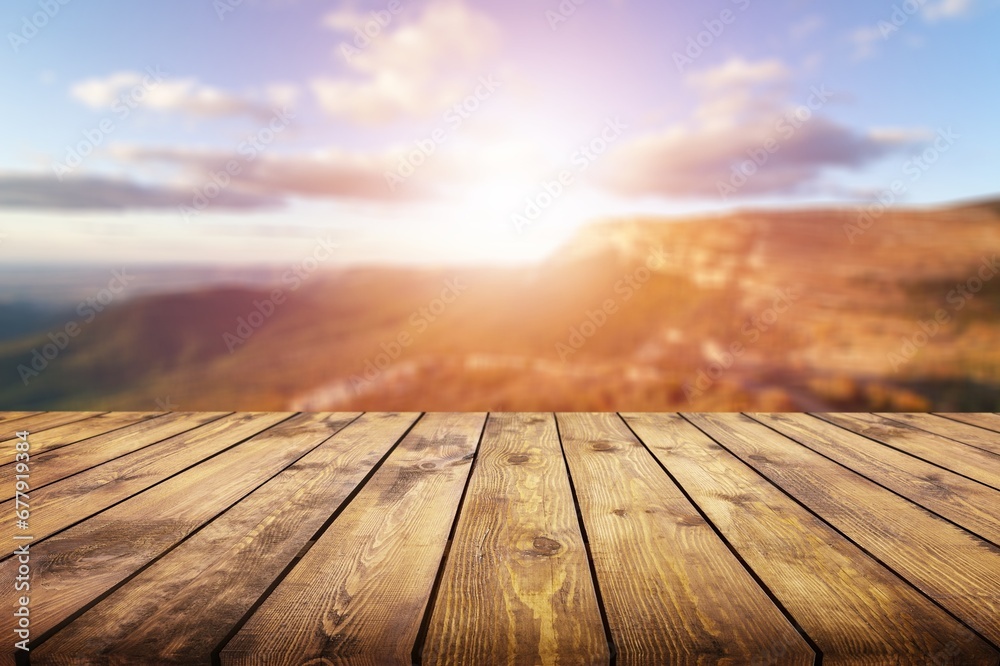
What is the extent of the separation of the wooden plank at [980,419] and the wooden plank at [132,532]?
2.03 m

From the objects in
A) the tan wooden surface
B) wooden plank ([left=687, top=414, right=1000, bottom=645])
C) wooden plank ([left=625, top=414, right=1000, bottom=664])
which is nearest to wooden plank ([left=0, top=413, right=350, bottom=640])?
the tan wooden surface

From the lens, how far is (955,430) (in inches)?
71.0

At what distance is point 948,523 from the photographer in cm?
101

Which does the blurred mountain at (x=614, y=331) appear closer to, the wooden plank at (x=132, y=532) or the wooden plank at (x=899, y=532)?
the wooden plank at (x=132, y=532)

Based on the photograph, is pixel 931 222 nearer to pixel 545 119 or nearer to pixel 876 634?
pixel 545 119

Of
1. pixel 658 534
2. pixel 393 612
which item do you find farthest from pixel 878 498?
pixel 393 612

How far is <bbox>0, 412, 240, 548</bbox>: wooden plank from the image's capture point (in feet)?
3.42

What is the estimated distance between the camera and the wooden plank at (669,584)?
0.62m

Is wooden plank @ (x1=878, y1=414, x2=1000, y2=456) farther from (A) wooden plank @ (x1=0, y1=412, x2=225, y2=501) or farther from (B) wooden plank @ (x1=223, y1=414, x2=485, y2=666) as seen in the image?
(A) wooden plank @ (x1=0, y1=412, x2=225, y2=501)

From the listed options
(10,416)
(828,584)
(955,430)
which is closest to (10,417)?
(10,416)

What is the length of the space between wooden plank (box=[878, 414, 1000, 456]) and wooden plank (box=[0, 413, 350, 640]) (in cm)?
176

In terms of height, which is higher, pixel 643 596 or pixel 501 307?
pixel 501 307

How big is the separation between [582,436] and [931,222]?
270 cm

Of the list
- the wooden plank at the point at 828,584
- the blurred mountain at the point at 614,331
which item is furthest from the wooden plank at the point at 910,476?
the blurred mountain at the point at 614,331
